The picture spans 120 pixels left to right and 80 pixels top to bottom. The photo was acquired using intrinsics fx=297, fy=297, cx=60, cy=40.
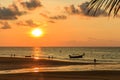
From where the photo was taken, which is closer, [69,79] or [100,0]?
[100,0]

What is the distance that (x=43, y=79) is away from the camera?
23500 millimetres

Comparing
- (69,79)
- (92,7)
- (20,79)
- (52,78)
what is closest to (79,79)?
(69,79)

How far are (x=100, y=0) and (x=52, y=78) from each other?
22.9m

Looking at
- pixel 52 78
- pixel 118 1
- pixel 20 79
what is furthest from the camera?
pixel 52 78

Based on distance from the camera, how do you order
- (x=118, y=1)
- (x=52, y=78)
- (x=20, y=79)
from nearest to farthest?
(x=118, y=1) < (x=20, y=79) < (x=52, y=78)

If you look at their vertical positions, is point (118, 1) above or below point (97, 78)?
above

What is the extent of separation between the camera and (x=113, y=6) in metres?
1.87

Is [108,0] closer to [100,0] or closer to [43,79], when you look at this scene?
[100,0]

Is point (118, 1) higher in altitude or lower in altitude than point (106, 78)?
higher

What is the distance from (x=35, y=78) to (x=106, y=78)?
5.91 m

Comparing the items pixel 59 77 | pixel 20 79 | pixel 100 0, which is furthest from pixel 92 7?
pixel 59 77

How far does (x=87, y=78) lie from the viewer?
80.8 feet

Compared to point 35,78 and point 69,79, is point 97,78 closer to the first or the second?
point 69,79

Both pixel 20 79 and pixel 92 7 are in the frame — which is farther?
pixel 20 79
